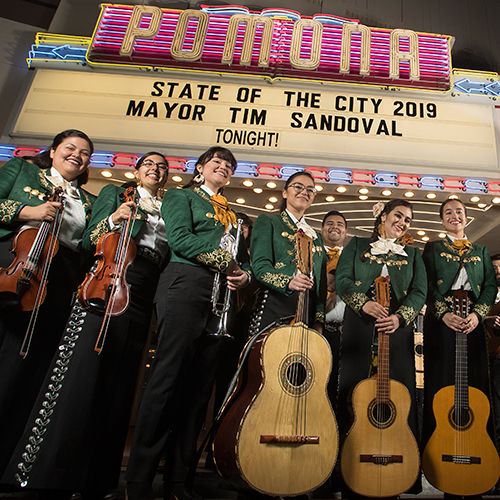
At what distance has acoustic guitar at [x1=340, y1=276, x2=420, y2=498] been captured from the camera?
7.58 feet

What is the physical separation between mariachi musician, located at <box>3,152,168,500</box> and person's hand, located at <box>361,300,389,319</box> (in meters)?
1.52

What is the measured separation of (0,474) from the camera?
208 centimetres

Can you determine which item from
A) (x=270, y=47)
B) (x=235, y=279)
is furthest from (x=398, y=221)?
(x=270, y=47)

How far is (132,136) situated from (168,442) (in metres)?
4.42

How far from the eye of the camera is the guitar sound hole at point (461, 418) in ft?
8.84

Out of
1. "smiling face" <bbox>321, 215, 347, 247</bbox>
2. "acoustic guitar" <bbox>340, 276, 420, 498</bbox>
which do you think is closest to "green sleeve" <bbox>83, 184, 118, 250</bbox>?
"acoustic guitar" <bbox>340, 276, 420, 498</bbox>

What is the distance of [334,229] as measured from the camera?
441cm

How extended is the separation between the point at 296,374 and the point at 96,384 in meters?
1.10

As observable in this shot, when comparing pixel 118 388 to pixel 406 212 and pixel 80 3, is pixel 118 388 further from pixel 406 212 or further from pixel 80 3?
pixel 80 3

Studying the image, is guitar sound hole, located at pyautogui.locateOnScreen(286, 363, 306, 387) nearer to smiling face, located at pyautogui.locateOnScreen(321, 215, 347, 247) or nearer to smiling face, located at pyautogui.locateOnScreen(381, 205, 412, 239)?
smiling face, located at pyautogui.locateOnScreen(381, 205, 412, 239)

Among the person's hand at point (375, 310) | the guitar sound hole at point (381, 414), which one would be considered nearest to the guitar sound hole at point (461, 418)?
the guitar sound hole at point (381, 414)

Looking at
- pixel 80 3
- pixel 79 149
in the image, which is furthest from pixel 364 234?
pixel 80 3

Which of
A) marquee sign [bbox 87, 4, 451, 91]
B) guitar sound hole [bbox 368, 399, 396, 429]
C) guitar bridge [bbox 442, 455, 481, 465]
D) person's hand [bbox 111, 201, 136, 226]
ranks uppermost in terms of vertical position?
marquee sign [bbox 87, 4, 451, 91]

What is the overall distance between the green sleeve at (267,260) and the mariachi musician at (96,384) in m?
0.65
